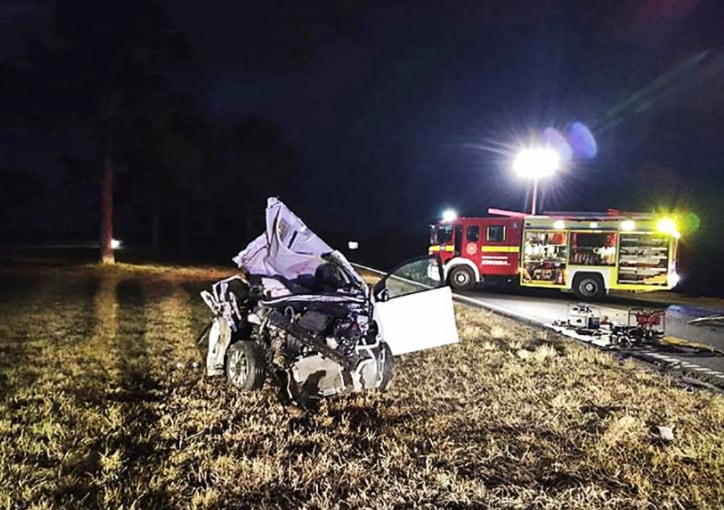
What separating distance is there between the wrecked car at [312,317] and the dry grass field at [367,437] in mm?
264

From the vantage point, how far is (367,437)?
A: 457 cm

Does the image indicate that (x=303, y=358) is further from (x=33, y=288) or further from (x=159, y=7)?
(x=159, y=7)

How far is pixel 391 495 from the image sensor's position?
3.61 meters

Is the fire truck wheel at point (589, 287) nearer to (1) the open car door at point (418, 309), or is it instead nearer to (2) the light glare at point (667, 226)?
(2) the light glare at point (667, 226)

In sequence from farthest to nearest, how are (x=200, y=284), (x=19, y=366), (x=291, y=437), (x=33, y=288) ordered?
1. (x=200, y=284)
2. (x=33, y=288)
3. (x=19, y=366)
4. (x=291, y=437)

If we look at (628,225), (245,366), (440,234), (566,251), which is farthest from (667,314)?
(245,366)

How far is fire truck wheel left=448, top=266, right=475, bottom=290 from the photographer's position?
18922mm

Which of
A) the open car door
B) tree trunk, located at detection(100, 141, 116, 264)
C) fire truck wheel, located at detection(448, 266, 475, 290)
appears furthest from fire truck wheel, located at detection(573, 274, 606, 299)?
tree trunk, located at detection(100, 141, 116, 264)

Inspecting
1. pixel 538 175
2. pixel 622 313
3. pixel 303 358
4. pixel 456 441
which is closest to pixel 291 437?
pixel 303 358

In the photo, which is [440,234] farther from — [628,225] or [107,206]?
[107,206]

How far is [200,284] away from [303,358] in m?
13.9

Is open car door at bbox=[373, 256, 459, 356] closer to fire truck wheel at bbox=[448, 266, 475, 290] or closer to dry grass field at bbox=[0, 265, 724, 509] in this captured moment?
dry grass field at bbox=[0, 265, 724, 509]

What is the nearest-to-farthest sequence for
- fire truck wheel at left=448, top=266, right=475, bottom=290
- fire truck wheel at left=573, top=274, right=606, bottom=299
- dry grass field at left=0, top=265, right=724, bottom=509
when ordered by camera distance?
dry grass field at left=0, top=265, right=724, bottom=509 < fire truck wheel at left=573, top=274, right=606, bottom=299 < fire truck wheel at left=448, top=266, right=475, bottom=290

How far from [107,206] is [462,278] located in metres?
16.4
